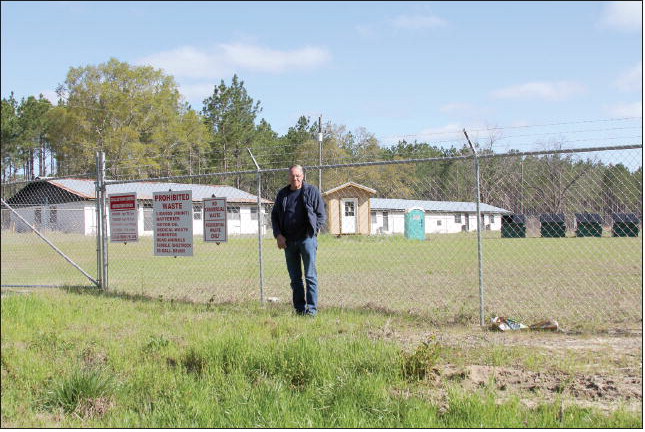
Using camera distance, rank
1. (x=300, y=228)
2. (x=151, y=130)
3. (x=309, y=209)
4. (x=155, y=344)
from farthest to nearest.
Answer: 1. (x=151, y=130)
2. (x=300, y=228)
3. (x=309, y=209)
4. (x=155, y=344)

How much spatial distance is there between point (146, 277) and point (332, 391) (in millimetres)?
9633

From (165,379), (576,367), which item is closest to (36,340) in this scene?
(165,379)

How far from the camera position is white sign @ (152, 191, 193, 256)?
9562 millimetres

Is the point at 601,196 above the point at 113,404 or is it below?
above

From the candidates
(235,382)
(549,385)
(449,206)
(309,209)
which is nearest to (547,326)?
(549,385)

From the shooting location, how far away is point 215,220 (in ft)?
30.3

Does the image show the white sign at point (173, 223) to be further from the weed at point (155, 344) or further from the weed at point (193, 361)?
the weed at point (193, 361)

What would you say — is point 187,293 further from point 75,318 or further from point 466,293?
point 466,293

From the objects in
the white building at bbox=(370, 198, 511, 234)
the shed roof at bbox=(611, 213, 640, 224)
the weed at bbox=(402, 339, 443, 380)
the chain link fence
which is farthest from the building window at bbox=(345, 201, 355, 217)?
the weed at bbox=(402, 339, 443, 380)

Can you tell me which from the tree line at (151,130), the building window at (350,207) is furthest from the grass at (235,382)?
the tree line at (151,130)

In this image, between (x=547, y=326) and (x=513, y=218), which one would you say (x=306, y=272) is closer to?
(x=547, y=326)

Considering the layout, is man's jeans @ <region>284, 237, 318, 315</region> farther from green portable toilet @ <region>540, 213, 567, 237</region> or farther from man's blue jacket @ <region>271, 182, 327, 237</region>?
green portable toilet @ <region>540, 213, 567, 237</region>

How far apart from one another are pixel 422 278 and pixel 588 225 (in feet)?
14.1

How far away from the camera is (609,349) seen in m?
5.84
